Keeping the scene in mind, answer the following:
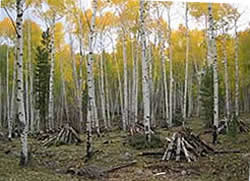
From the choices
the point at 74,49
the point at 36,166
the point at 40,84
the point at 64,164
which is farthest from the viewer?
the point at 74,49

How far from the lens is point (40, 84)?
9867mm

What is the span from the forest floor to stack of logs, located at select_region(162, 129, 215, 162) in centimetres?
12

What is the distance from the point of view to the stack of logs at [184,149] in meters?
5.10

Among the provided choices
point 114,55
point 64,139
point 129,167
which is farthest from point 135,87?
point 129,167

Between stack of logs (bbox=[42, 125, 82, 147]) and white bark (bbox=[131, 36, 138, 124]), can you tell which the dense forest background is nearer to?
white bark (bbox=[131, 36, 138, 124])

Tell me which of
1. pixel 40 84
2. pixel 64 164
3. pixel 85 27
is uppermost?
pixel 85 27

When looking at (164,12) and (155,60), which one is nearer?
(164,12)

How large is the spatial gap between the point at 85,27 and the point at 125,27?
4.31 feet

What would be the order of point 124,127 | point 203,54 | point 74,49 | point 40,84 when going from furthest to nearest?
point 203,54 → point 74,49 → point 40,84 → point 124,127

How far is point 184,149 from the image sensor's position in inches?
201

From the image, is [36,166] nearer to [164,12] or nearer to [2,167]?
[2,167]

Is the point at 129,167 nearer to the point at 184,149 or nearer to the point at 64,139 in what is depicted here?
the point at 184,149

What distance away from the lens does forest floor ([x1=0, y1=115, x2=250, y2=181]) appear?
13.4 feet

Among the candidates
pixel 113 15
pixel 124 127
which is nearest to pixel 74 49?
pixel 113 15
